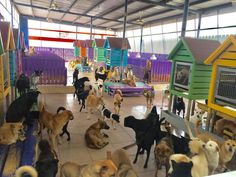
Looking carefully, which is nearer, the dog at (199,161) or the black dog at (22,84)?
the dog at (199,161)

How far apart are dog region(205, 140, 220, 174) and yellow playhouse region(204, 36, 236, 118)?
1.07 m

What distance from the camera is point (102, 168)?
95.3 inches

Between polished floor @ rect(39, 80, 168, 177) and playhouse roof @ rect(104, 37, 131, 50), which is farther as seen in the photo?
playhouse roof @ rect(104, 37, 131, 50)

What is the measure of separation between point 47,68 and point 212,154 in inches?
345

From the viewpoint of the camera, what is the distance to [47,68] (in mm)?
10281

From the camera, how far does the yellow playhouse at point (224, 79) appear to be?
12.9 feet

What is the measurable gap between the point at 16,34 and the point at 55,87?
283 cm

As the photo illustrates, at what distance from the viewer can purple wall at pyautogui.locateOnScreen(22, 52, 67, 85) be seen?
10.2 metres

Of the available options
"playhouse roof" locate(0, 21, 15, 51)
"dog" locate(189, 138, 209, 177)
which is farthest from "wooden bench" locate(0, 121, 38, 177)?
"dog" locate(189, 138, 209, 177)

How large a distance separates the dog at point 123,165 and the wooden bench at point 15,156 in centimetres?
131

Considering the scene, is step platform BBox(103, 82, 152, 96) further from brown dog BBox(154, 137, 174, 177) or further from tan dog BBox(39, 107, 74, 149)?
brown dog BBox(154, 137, 174, 177)

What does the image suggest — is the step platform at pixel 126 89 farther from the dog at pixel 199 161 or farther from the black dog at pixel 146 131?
the dog at pixel 199 161

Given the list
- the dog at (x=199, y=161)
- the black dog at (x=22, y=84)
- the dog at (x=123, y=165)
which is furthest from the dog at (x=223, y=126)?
the black dog at (x=22, y=84)

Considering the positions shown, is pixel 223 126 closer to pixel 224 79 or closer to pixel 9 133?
pixel 224 79
